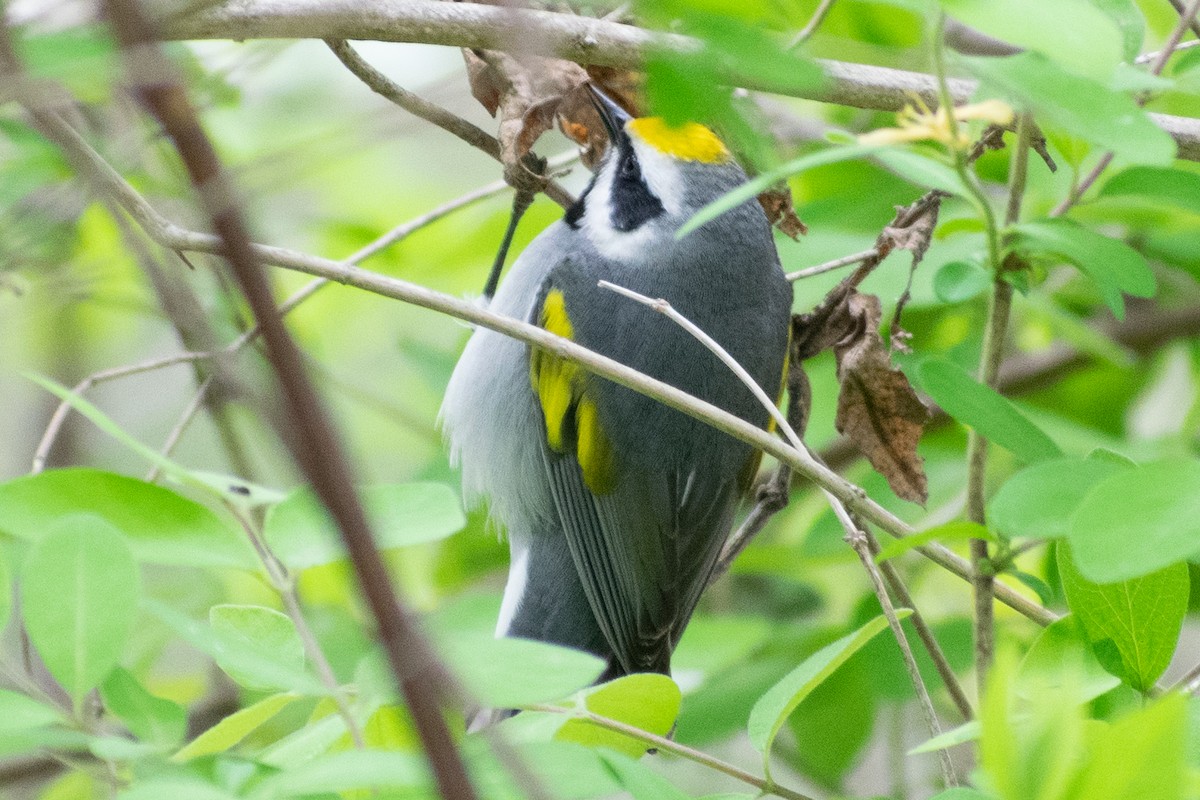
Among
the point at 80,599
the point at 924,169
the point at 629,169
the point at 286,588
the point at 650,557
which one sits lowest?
the point at 650,557

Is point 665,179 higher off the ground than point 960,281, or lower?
higher

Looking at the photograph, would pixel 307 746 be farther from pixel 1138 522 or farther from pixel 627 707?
pixel 1138 522

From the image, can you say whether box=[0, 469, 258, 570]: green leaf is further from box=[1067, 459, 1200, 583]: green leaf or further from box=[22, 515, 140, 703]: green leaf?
box=[1067, 459, 1200, 583]: green leaf

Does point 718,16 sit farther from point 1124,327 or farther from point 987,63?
point 1124,327

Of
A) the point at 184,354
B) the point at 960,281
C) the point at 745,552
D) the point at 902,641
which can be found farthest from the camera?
the point at 745,552

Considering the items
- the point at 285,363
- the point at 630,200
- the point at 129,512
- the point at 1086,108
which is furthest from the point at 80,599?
the point at 630,200

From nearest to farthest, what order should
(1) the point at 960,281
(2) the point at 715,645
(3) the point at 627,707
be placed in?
1. (3) the point at 627,707
2. (1) the point at 960,281
3. (2) the point at 715,645

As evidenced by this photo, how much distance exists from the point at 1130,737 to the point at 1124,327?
280 cm

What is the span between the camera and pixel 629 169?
2.86 metres

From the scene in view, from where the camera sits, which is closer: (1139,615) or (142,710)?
(142,710)

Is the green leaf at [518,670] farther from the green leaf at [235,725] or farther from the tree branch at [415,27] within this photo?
the tree branch at [415,27]

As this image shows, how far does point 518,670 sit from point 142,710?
15.4 inches

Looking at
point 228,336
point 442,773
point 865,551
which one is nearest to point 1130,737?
point 442,773

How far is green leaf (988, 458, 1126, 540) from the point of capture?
1.30 metres
